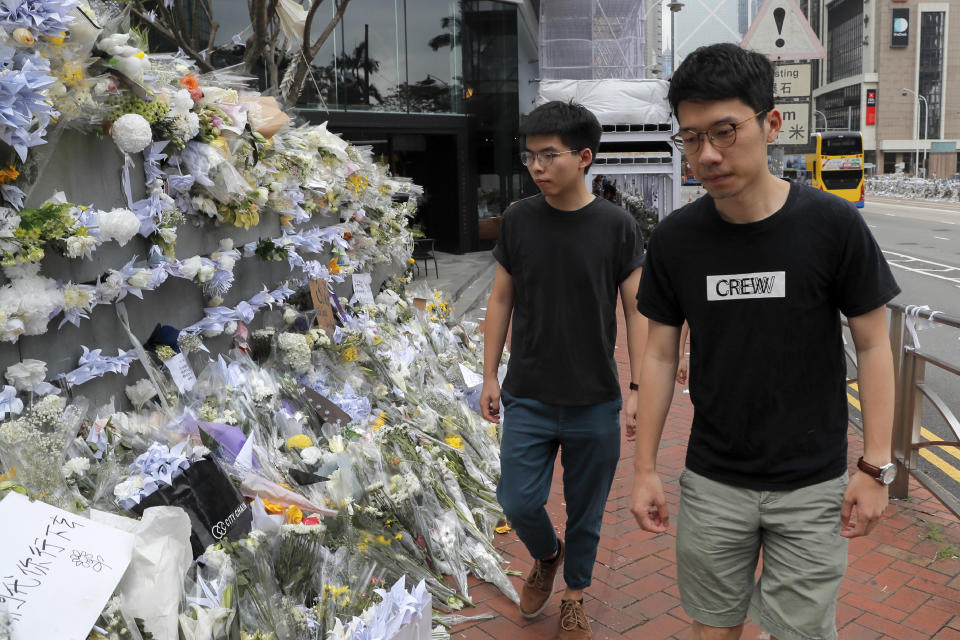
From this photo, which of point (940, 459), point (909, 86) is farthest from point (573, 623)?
point (909, 86)

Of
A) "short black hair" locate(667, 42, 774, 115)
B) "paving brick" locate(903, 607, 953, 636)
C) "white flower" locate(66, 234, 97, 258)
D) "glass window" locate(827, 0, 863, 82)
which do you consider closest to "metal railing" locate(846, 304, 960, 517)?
"paving brick" locate(903, 607, 953, 636)

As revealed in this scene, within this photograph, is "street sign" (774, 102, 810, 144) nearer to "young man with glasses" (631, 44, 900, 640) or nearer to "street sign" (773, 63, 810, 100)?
"street sign" (773, 63, 810, 100)

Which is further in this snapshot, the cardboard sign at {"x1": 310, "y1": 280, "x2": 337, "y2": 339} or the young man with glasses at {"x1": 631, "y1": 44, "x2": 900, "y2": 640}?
the cardboard sign at {"x1": 310, "y1": 280, "x2": 337, "y2": 339}

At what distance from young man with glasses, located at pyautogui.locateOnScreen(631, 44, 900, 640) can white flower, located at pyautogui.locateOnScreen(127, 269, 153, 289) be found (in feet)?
7.74

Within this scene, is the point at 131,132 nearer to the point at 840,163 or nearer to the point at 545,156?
the point at 545,156

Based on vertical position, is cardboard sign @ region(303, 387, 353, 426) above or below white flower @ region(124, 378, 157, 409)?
below

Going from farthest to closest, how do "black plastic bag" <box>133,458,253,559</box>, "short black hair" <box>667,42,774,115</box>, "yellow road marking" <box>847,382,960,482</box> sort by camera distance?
"yellow road marking" <box>847,382,960,482</box>
"black plastic bag" <box>133,458,253,559</box>
"short black hair" <box>667,42,774,115</box>

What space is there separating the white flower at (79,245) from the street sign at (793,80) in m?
7.53

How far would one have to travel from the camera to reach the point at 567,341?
3.08 metres

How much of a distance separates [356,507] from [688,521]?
62.2 inches

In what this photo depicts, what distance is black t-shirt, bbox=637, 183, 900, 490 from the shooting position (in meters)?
2.04

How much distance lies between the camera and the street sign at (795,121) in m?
8.68

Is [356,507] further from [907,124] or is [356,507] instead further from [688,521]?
[907,124]

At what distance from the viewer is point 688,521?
228 cm
